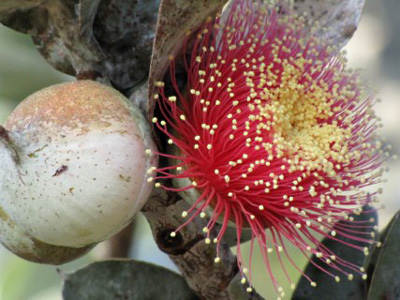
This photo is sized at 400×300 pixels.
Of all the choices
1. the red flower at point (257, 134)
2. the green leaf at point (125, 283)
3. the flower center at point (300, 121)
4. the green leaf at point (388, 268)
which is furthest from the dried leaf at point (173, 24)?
the green leaf at point (388, 268)

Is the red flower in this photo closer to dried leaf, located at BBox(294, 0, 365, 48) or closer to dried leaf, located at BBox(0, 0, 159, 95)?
dried leaf, located at BBox(0, 0, 159, 95)

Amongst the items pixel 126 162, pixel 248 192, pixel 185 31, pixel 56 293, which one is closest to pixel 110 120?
pixel 126 162

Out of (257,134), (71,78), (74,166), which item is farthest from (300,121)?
(71,78)

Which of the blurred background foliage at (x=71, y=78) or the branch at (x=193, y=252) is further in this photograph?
the blurred background foliage at (x=71, y=78)

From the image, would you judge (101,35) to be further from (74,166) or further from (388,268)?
(388,268)

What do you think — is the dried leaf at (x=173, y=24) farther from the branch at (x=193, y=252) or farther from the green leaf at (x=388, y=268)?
the green leaf at (x=388, y=268)
